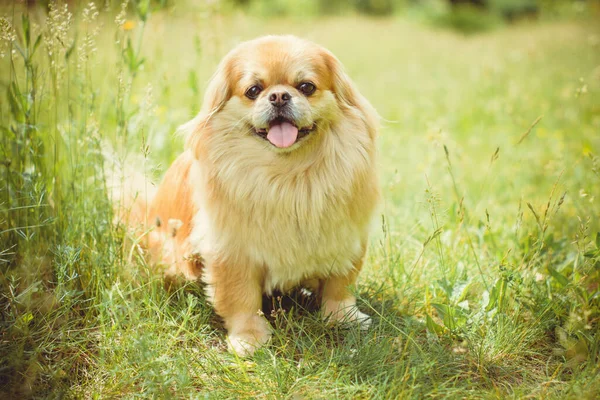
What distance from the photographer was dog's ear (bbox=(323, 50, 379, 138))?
222 cm

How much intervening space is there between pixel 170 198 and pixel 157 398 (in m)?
1.01

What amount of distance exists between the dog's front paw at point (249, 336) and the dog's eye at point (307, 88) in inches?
38.2

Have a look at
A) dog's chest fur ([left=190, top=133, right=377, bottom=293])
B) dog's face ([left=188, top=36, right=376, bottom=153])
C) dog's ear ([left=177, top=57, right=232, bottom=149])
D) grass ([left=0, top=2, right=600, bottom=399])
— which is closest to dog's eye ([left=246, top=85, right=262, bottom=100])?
dog's face ([left=188, top=36, right=376, bottom=153])

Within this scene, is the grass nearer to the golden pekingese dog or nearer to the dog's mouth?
the golden pekingese dog

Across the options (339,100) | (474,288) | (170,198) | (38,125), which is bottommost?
(474,288)

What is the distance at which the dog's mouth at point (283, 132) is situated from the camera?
80.8 inches

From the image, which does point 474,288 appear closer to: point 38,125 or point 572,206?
point 572,206

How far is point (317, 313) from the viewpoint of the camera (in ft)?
7.25

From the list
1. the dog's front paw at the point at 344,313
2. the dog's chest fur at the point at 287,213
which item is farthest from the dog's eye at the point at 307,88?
the dog's front paw at the point at 344,313

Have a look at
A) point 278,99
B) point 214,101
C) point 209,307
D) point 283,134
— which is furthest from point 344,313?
point 214,101

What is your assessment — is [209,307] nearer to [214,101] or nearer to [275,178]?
[275,178]

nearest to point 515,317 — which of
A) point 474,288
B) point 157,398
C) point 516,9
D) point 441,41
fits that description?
point 474,288

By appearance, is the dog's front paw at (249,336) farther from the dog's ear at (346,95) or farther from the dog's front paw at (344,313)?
the dog's ear at (346,95)

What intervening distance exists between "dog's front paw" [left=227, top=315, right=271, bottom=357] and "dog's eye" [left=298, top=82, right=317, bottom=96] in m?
0.97
